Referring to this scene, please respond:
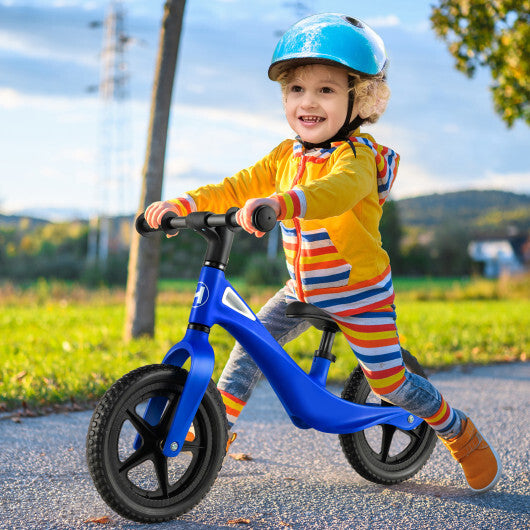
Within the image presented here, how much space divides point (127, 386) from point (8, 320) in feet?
24.1

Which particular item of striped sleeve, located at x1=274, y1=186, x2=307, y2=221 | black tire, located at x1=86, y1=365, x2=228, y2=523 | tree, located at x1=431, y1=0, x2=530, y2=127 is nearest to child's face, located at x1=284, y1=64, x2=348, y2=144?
striped sleeve, located at x1=274, y1=186, x2=307, y2=221

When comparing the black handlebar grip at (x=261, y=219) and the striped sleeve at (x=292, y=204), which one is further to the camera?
the striped sleeve at (x=292, y=204)

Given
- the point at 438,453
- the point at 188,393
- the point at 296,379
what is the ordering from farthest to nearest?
the point at 438,453 → the point at 296,379 → the point at 188,393

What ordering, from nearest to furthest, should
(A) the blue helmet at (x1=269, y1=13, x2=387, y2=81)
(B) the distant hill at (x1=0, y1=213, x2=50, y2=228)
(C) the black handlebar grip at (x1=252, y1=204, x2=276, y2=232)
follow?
(C) the black handlebar grip at (x1=252, y1=204, x2=276, y2=232), (A) the blue helmet at (x1=269, y1=13, x2=387, y2=81), (B) the distant hill at (x1=0, y1=213, x2=50, y2=228)

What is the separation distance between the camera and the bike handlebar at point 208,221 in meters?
2.28

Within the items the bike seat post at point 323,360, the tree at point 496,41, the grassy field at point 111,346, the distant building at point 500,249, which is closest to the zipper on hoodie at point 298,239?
the bike seat post at point 323,360

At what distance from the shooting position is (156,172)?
6719 millimetres

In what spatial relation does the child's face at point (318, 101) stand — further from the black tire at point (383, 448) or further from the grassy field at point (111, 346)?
the grassy field at point (111, 346)

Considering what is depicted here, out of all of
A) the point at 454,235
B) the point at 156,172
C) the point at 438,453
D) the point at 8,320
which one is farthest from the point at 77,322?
the point at 454,235

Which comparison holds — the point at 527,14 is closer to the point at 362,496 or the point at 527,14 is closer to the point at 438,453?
the point at 438,453

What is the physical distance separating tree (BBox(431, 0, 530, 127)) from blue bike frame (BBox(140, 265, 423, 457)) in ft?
24.7

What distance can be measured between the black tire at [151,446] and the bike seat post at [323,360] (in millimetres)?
503

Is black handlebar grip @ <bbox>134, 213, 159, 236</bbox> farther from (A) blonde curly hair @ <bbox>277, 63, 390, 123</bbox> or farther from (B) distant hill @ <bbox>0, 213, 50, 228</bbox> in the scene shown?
(B) distant hill @ <bbox>0, 213, 50, 228</bbox>

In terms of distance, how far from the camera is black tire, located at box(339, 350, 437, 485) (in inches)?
128
